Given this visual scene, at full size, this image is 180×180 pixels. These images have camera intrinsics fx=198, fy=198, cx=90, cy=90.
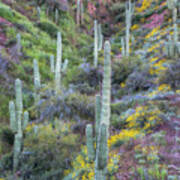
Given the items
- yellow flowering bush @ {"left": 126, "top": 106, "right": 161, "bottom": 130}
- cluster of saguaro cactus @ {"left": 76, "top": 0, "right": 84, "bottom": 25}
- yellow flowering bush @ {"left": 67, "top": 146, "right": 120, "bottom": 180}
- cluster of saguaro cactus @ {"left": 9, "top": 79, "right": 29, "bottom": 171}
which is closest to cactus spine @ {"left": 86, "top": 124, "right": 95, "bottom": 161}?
yellow flowering bush @ {"left": 67, "top": 146, "right": 120, "bottom": 180}

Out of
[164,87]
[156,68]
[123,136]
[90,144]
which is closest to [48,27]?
[156,68]

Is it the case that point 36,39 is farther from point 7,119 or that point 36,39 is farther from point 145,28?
point 145,28

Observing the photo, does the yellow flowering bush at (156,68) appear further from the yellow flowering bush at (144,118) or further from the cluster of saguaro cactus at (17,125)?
the cluster of saguaro cactus at (17,125)

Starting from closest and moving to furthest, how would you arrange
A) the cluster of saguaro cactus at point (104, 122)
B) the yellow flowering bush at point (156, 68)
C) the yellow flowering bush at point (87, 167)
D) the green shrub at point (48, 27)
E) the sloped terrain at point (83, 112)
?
1. the cluster of saguaro cactus at point (104, 122)
2. the yellow flowering bush at point (87, 167)
3. the sloped terrain at point (83, 112)
4. the yellow flowering bush at point (156, 68)
5. the green shrub at point (48, 27)

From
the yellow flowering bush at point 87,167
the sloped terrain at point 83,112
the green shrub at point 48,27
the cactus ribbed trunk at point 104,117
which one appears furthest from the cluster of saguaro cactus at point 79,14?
the cactus ribbed trunk at point 104,117

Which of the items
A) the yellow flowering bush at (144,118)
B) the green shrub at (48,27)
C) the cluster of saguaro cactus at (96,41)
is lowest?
the yellow flowering bush at (144,118)

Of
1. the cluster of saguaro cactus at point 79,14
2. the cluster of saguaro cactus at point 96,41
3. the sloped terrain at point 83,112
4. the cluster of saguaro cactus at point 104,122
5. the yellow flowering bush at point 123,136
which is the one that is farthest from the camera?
the cluster of saguaro cactus at point 79,14

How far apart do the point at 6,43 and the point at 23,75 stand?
385 centimetres

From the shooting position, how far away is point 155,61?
12648mm

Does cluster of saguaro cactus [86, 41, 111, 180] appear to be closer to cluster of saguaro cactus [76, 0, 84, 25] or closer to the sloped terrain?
the sloped terrain

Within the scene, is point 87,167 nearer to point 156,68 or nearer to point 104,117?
point 104,117

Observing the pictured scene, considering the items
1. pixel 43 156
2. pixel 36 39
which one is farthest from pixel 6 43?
pixel 43 156

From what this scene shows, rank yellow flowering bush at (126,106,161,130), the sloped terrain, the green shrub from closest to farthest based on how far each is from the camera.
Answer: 1. the sloped terrain
2. yellow flowering bush at (126,106,161,130)
3. the green shrub

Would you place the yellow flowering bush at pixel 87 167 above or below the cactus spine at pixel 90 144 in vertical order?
below
